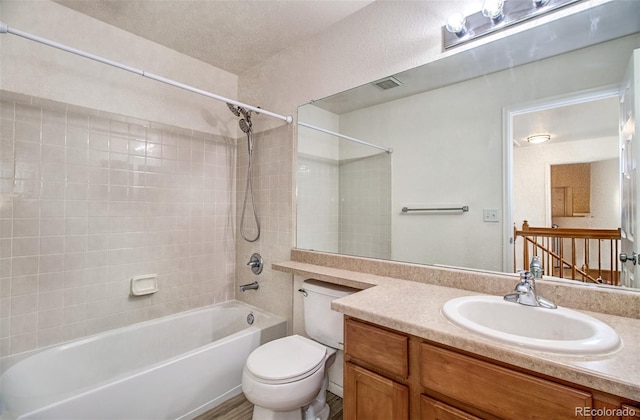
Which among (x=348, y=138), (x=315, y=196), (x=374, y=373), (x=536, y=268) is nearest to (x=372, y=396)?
(x=374, y=373)

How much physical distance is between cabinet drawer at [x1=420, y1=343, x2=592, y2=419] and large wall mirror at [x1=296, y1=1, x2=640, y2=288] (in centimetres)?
64

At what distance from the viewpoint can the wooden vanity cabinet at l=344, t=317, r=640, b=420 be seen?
2.30 feet

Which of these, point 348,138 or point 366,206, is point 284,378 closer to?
point 366,206

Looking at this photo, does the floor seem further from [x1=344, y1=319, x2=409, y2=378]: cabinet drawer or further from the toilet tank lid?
[x1=344, y1=319, x2=409, y2=378]: cabinet drawer

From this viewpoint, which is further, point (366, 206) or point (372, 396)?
point (366, 206)

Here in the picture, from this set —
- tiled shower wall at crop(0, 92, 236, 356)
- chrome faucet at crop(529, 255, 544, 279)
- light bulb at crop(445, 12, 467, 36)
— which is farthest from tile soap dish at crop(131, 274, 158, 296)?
light bulb at crop(445, 12, 467, 36)

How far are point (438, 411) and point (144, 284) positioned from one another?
2.02 m

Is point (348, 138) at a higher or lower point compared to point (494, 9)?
lower

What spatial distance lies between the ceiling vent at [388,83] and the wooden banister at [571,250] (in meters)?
1.01

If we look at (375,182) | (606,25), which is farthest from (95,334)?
(606,25)

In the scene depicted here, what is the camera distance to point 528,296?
104 cm

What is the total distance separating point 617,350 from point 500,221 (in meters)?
0.68

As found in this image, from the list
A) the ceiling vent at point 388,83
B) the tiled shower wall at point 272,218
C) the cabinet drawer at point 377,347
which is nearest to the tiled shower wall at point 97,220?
the tiled shower wall at point 272,218

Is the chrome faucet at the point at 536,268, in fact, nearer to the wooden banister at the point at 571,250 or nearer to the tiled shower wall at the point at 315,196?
the wooden banister at the point at 571,250
